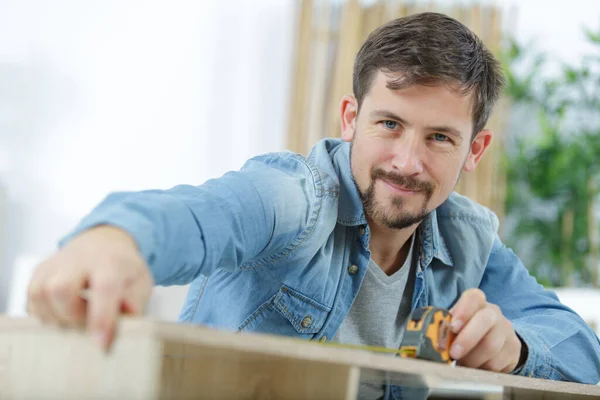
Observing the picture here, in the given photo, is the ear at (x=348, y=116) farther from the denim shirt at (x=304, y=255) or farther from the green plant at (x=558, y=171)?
the green plant at (x=558, y=171)

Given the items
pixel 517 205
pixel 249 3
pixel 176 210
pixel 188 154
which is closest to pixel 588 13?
pixel 517 205

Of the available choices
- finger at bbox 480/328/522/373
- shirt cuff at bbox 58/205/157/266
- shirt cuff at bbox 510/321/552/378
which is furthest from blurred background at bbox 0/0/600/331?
shirt cuff at bbox 58/205/157/266

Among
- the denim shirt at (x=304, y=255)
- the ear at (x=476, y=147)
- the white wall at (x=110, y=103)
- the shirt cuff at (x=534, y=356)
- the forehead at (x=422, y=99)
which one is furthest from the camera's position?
the white wall at (x=110, y=103)

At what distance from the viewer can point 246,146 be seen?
419cm

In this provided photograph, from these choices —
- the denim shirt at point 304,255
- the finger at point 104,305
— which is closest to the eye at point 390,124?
the denim shirt at point 304,255

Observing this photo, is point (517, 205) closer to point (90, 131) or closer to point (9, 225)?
point (90, 131)

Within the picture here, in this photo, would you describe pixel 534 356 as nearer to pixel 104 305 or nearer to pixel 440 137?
pixel 440 137

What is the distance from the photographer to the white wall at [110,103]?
3619 millimetres

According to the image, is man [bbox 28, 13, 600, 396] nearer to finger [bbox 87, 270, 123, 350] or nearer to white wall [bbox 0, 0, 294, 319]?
finger [bbox 87, 270, 123, 350]

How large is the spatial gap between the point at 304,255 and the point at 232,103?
3.12 meters

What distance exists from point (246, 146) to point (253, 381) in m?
3.48

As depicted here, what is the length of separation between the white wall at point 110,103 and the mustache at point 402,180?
8.84 feet

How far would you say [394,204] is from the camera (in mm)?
1290

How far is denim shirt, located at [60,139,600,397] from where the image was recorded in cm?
82
